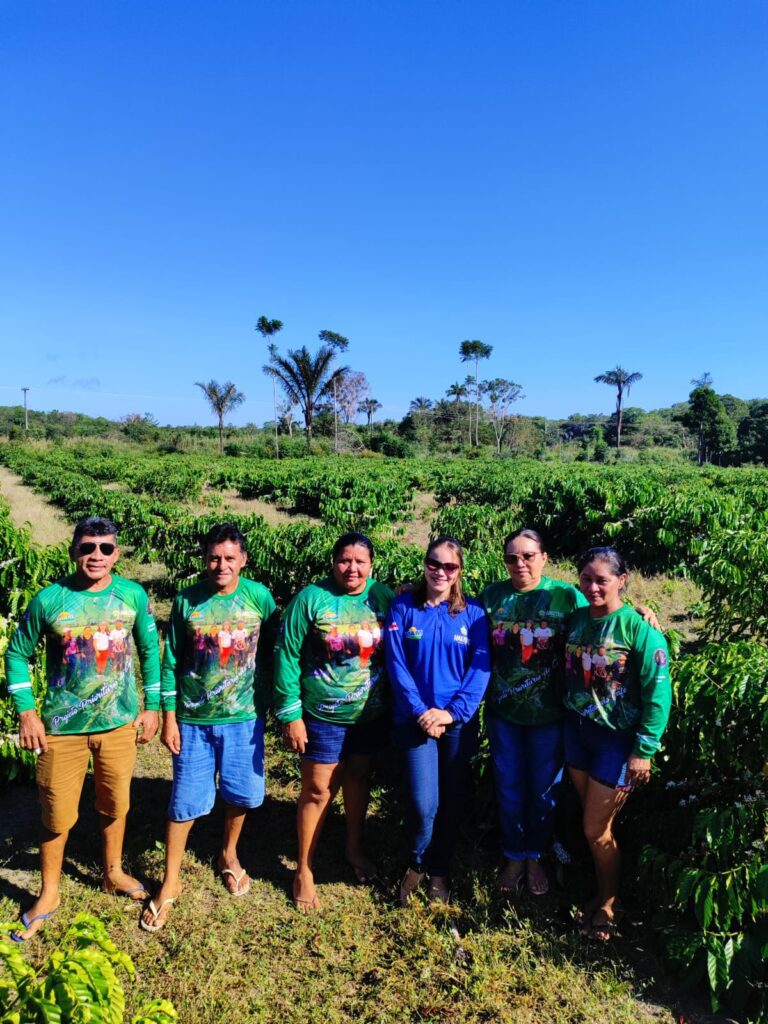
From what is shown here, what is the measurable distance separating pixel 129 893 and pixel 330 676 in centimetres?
153

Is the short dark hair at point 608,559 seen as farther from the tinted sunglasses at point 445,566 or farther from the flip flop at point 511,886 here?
the flip flop at point 511,886

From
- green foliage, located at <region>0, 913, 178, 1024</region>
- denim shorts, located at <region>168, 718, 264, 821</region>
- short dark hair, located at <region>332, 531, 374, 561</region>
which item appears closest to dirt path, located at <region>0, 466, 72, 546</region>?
denim shorts, located at <region>168, 718, 264, 821</region>

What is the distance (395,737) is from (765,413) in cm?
8110

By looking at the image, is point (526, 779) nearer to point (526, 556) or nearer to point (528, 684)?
point (528, 684)

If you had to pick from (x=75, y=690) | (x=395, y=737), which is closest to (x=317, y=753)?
(x=395, y=737)

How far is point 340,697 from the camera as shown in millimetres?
3102

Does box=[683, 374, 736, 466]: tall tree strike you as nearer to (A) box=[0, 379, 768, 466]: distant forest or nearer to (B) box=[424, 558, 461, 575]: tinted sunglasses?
(A) box=[0, 379, 768, 466]: distant forest

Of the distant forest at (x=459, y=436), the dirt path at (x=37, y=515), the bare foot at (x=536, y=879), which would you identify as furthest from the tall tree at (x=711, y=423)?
the bare foot at (x=536, y=879)

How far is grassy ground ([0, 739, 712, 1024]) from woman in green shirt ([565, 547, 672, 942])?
0.95 ft

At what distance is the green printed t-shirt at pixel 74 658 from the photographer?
296cm

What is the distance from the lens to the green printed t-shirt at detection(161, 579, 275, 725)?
122 inches

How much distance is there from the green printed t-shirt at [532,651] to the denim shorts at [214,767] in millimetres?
1258

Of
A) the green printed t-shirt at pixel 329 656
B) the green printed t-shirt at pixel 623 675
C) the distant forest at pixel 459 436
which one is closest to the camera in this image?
the green printed t-shirt at pixel 623 675

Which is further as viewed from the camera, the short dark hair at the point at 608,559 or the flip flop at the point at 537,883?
the flip flop at the point at 537,883
